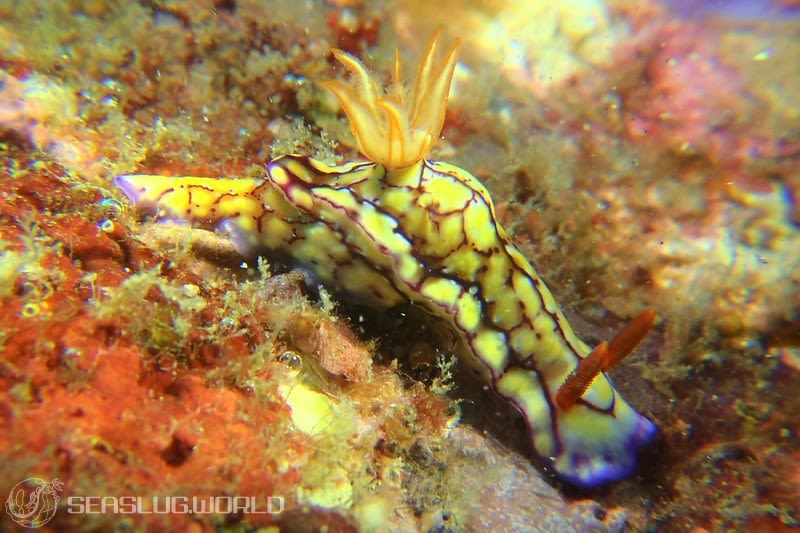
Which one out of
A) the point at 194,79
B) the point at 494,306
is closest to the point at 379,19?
the point at 194,79

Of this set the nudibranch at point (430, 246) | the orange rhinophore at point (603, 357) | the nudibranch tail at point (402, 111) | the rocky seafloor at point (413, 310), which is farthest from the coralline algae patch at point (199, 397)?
the nudibranch tail at point (402, 111)

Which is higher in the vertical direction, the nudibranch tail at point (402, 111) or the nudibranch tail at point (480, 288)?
the nudibranch tail at point (402, 111)

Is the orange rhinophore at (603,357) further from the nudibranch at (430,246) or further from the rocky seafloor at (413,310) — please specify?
the rocky seafloor at (413,310)

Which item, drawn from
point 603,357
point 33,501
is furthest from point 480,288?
point 33,501

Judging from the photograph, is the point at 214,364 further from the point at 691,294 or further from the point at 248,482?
the point at 691,294

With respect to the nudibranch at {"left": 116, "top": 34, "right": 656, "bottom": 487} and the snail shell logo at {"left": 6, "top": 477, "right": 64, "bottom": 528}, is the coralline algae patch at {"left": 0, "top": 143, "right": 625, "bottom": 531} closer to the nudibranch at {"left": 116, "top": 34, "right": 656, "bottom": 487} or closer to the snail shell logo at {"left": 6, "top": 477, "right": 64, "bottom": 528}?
the snail shell logo at {"left": 6, "top": 477, "right": 64, "bottom": 528}
